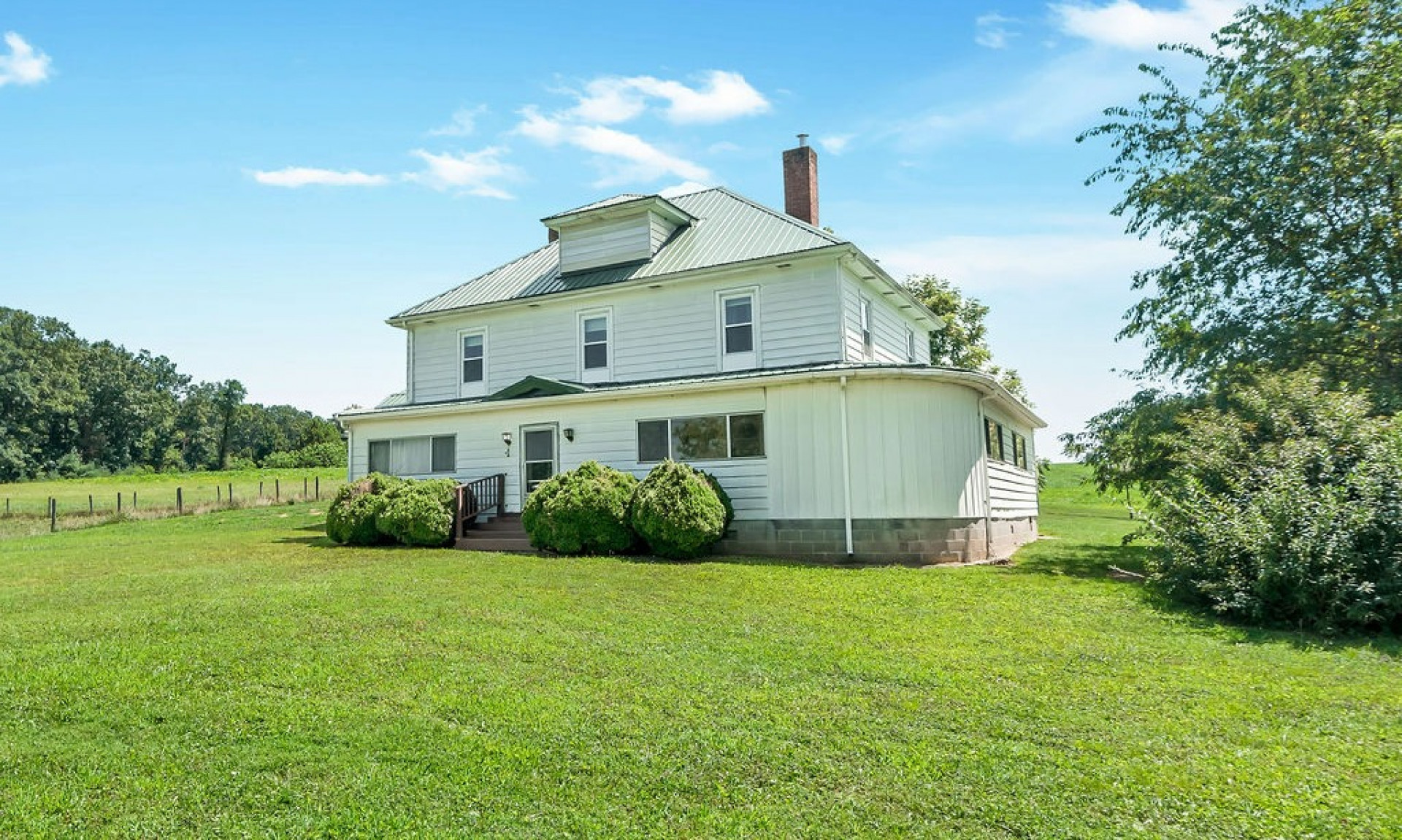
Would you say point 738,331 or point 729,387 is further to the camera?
point 738,331

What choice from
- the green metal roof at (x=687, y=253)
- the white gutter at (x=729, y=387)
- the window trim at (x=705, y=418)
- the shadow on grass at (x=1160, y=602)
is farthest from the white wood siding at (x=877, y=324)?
the shadow on grass at (x=1160, y=602)

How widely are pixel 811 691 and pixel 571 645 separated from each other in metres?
2.36

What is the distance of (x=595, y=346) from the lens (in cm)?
1820

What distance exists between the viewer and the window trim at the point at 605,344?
17906 mm

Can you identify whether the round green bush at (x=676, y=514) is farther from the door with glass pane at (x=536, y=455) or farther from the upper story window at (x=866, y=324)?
the upper story window at (x=866, y=324)

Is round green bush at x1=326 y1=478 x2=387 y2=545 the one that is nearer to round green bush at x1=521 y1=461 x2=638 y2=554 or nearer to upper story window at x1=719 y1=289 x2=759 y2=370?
round green bush at x1=521 y1=461 x2=638 y2=554

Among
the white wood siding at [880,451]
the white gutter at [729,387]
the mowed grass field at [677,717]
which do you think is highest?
the white gutter at [729,387]

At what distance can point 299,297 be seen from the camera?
1697 centimetres

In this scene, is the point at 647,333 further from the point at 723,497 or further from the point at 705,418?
the point at 723,497

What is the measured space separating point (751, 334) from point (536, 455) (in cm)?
529

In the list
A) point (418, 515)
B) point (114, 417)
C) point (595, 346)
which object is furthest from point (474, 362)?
point (114, 417)

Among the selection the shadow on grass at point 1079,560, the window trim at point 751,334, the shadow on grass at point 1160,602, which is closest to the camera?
the shadow on grass at point 1160,602

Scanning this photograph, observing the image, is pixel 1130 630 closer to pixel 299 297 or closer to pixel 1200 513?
pixel 1200 513

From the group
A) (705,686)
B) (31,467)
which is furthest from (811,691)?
(31,467)
